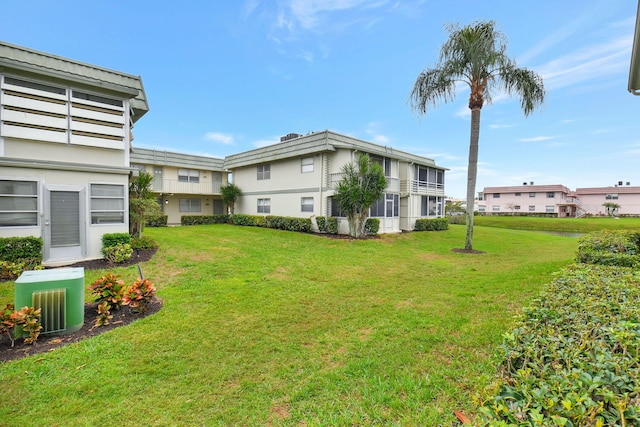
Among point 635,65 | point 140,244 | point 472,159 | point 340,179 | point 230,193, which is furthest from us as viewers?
point 230,193

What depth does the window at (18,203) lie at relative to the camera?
26.1 feet

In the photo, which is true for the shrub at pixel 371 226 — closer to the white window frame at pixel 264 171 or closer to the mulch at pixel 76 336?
the white window frame at pixel 264 171

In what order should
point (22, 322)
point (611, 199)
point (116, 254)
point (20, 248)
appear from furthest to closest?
point (611, 199)
point (116, 254)
point (20, 248)
point (22, 322)

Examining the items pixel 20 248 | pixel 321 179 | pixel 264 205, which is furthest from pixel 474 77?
pixel 20 248

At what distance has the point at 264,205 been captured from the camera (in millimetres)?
21875

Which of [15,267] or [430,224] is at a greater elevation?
[430,224]

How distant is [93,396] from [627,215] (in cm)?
7237

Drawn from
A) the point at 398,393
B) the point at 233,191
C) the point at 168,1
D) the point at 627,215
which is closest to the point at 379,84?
the point at 168,1

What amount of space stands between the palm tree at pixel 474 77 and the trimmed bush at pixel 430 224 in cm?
787

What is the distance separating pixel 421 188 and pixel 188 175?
64.0 ft

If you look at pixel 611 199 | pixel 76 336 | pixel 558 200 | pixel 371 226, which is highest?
pixel 611 199

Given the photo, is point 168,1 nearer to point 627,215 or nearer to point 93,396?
point 93,396

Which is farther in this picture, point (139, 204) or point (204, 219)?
point (204, 219)

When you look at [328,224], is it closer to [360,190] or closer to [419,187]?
[360,190]
